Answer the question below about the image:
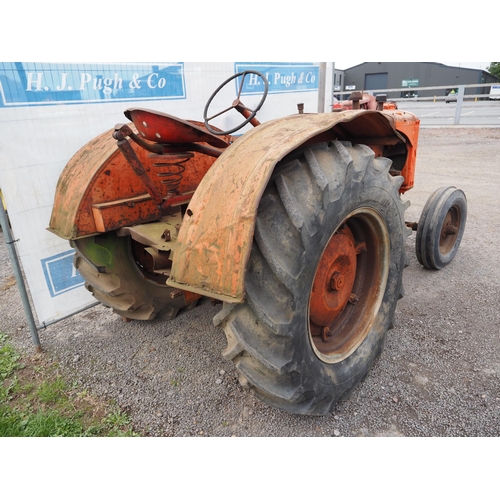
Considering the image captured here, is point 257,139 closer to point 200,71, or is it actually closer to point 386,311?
point 386,311

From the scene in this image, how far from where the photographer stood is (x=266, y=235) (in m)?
1.53

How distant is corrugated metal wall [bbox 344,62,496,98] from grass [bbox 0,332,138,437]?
37.1 metres

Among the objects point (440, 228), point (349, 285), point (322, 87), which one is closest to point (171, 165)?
point (349, 285)

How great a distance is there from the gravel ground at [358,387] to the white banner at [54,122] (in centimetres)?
45

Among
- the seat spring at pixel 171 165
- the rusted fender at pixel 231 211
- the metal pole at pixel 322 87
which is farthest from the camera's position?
the metal pole at pixel 322 87

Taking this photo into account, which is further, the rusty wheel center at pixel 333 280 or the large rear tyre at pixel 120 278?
the large rear tyre at pixel 120 278

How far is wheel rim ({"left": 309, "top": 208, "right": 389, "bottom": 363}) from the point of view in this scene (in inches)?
81.4

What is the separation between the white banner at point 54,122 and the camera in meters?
2.54

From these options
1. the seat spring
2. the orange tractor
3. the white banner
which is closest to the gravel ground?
the orange tractor

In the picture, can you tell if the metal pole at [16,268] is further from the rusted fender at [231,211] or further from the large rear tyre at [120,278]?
the rusted fender at [231,211]

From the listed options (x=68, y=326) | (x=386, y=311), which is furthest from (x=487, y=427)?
(x=68, y=326)

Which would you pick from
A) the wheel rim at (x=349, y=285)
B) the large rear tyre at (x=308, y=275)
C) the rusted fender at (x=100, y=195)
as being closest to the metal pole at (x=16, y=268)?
the rusted fender at (x=100, y=195)

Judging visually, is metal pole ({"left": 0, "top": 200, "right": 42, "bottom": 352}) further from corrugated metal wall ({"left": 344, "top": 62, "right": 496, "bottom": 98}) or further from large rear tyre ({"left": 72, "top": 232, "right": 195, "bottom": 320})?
corrugated metal wall ({"left": 344, "top": 62, "right": 496, "bottom": 98})

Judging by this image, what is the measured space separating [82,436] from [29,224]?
1.46 metres
